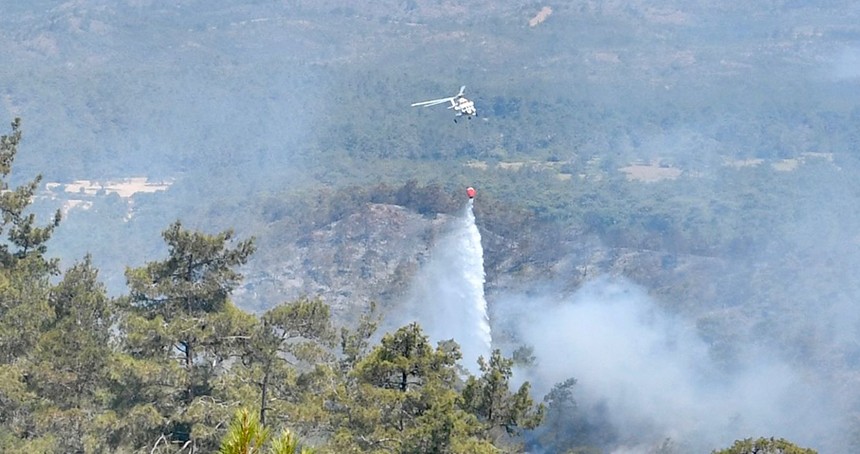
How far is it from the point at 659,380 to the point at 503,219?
141 feet

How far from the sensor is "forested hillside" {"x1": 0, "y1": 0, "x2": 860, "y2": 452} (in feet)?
111

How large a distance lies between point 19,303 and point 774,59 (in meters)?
149

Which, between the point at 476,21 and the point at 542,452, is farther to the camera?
the point at 476,21

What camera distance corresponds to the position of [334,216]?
365 ft

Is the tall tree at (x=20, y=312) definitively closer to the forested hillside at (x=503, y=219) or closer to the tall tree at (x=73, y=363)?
the forested hillside at (x=503, y=219)

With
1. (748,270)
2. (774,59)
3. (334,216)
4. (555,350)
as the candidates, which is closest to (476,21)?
(774,59)

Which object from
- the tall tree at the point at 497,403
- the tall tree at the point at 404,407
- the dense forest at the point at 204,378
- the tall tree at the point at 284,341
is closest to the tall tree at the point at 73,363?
the dense forest at the point at 204,378

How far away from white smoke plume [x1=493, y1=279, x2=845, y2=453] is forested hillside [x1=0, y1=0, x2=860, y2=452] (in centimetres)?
21

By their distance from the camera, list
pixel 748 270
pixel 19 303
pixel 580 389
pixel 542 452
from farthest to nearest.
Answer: pixel 748 270, pixel 580 389, pixel 542 452, pixel 19 303

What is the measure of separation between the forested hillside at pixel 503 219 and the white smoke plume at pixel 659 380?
21 cm

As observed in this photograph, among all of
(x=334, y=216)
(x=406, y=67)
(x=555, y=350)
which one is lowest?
(x=406, y=67)

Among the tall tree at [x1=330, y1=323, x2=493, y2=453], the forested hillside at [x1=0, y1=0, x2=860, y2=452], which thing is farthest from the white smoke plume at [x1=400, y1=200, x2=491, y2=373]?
the tall tree at [x1=330, y1=323, x2=493, y2=453]

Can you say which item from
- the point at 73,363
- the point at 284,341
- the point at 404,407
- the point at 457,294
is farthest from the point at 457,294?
the point at 404,407

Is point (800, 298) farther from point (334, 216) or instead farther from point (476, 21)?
point (476, 21)
